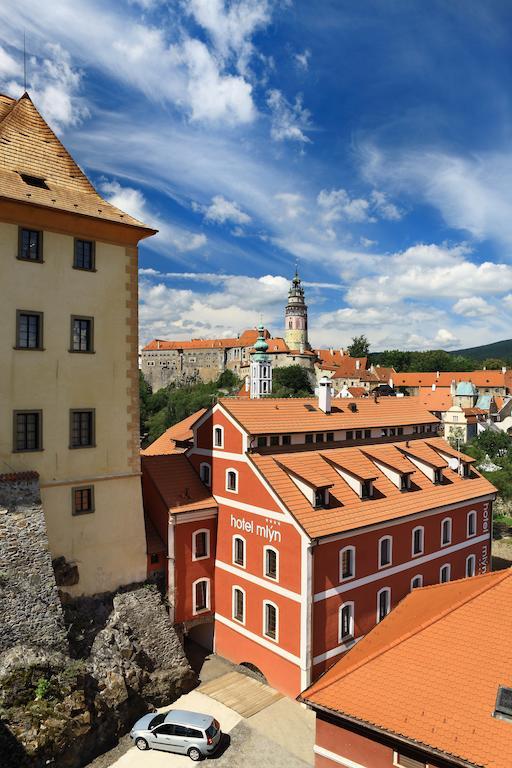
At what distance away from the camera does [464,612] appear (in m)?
13.1

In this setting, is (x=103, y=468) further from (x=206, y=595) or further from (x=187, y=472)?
(x=206, y=595)

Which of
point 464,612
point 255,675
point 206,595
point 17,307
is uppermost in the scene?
point 17,307

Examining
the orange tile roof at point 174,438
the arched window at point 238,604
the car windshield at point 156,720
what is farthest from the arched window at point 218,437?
the car windshield at point 156,720

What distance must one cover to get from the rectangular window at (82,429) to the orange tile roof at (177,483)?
16.0 feet

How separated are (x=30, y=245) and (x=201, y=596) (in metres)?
16.8

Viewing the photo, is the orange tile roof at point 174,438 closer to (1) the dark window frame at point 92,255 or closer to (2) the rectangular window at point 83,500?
(2) the rectangular window at point 83,500

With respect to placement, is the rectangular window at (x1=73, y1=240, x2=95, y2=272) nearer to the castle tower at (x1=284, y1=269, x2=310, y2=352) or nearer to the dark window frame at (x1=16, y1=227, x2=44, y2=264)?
the dark window frame at (x1=16, y1=227, x2=44, y2=264)

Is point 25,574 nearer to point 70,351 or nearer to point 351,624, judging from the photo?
point 70,351

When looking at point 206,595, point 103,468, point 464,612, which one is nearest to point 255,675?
point 206,595

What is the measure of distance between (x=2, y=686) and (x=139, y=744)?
5.31 meters

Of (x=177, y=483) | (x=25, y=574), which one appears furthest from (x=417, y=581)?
(x=25, y=574)

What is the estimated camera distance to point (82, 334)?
20734 mm

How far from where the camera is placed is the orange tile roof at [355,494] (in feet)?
71.2

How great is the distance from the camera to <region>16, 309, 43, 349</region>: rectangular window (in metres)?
19.0
